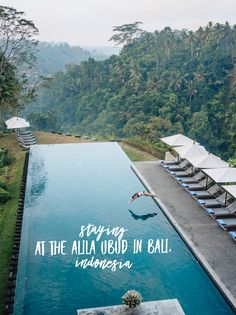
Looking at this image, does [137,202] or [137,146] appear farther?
[137,146]

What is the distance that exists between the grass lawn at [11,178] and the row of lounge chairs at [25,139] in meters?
0.33

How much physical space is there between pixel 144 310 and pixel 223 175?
770 centimetres

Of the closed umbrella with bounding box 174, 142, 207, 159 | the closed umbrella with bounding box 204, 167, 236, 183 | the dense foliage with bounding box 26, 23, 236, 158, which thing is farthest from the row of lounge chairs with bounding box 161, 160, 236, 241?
the dense foliage with bounding box 26, 23, 236, 158

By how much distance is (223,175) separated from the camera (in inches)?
557

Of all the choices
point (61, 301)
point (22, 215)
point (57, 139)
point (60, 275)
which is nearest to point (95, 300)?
point (61, 301)

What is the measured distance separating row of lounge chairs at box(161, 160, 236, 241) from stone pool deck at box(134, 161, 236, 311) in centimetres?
21

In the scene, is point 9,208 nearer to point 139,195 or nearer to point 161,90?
point 139,195

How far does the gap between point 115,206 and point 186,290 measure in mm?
5710

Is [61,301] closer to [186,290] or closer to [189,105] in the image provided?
[186,290]

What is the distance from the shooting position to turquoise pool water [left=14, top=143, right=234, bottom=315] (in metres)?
8.65

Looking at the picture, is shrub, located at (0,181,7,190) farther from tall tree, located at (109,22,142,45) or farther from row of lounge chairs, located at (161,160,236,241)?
tall tree, located at (109,22,142,45)

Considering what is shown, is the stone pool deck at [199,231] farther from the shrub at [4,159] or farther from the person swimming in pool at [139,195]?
the shrub at [4,159]

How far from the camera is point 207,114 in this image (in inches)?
1654

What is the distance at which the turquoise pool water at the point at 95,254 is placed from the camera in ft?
28.4
